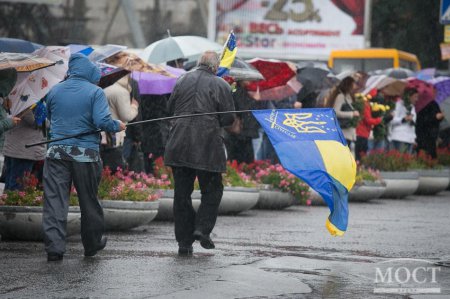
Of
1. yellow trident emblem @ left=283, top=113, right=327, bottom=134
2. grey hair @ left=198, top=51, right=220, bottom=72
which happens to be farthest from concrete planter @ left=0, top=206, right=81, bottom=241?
yellow trident emblem @ left=283, top=113, right=327, bottom=134

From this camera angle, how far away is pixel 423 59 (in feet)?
167

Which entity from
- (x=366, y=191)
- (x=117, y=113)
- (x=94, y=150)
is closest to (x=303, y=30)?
(x=366, y=191)

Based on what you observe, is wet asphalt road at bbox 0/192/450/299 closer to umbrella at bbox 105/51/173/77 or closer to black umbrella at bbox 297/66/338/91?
umbrella at bbox 105/51/173/77

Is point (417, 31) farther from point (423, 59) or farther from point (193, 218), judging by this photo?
point (193, 218)

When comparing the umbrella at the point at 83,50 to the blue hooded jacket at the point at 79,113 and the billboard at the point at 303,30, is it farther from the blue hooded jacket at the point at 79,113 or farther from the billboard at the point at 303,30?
the billboard at the point at 303,30

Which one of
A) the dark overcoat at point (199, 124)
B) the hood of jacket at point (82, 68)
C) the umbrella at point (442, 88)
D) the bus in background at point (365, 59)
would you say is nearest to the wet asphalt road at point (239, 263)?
the dark overcoat at point (199, 124)

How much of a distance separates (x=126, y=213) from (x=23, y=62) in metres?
2.33

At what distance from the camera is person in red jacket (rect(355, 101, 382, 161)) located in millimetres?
24156

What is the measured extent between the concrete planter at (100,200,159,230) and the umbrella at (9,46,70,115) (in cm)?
136

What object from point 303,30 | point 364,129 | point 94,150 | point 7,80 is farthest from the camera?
point 303,30

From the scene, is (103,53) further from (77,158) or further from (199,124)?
(77,158)

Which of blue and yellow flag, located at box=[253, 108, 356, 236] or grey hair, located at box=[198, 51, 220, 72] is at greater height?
grey hair, located at box=[198, 51, 220, 72]

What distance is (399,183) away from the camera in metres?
24.1

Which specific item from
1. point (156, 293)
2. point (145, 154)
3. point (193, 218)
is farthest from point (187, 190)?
point (145, 154)
